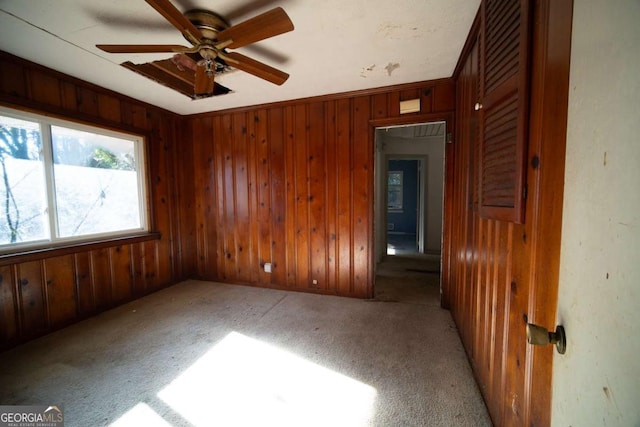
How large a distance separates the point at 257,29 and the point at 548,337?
1811 millimetres

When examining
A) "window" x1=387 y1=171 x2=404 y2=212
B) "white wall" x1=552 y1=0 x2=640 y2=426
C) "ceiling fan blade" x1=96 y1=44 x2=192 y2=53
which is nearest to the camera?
"white wall" x1=552 y1=0 x2=640 y2=426

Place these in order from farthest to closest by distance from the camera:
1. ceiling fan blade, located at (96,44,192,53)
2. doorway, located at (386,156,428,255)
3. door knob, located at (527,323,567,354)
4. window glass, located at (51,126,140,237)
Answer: doorway, located at (386,156,428,255) → window glass, located at (51,126,140,237) → ceiling fan blade, located at (96,44,192,53) → door knob, located at (527,323,567,354)

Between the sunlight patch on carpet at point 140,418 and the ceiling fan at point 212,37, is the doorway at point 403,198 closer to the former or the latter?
the ceiling fan at point 212,37

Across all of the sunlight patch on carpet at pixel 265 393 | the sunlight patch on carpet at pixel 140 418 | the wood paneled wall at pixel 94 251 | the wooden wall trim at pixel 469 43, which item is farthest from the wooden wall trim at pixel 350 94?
the sunlight patch on carpet at pixel 140 418

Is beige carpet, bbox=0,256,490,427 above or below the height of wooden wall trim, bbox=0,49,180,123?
→ below

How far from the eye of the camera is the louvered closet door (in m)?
0.83

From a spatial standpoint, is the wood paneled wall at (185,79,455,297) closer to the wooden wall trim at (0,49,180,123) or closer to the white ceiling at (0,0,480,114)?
the white ceiling at (0,0,480,114)

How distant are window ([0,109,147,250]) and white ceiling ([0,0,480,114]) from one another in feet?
1.98

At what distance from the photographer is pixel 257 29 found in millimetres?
1344

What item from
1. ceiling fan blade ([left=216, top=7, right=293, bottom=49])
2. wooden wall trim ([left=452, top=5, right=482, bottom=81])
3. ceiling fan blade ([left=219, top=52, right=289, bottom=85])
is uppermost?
wooden wall trim ([left=452, top=5, right=482, bottom=81])

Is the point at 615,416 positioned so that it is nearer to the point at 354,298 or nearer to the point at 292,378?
the point at 292,378

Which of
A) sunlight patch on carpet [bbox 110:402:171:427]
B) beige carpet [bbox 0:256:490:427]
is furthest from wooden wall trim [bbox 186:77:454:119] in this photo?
sunlight patch on carpet [bbox 110:402:171:427]

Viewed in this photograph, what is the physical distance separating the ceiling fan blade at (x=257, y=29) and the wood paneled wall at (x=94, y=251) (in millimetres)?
2007

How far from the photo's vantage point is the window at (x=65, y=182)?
79.2 inches
